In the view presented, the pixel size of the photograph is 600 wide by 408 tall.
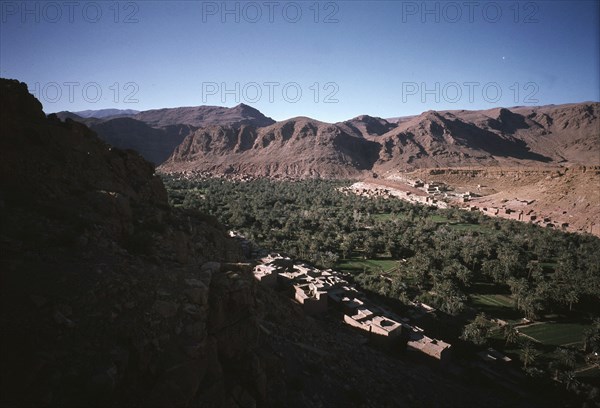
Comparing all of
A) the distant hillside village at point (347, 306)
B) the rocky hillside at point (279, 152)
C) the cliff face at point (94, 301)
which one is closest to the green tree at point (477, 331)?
the distant hillside village at point (347, 306)

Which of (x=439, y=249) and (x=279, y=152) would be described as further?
(x=279, y=152)

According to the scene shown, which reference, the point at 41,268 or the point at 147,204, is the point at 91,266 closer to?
the point at 41,268

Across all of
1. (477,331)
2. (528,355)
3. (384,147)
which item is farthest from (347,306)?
(384,147)

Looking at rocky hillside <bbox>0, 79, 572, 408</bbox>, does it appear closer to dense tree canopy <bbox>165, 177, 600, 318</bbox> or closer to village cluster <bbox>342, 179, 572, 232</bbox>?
dense tree canopy <bbox>165, 177, 600, 318</bbox>

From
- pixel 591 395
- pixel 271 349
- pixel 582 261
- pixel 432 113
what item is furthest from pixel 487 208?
pixel 432 113

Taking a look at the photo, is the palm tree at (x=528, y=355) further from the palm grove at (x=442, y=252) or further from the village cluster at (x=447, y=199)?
the village cluster at (x=447, y=199)

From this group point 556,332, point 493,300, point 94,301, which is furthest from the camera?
point 493,300

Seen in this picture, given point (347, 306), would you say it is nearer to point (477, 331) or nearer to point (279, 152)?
point (477, 331)
